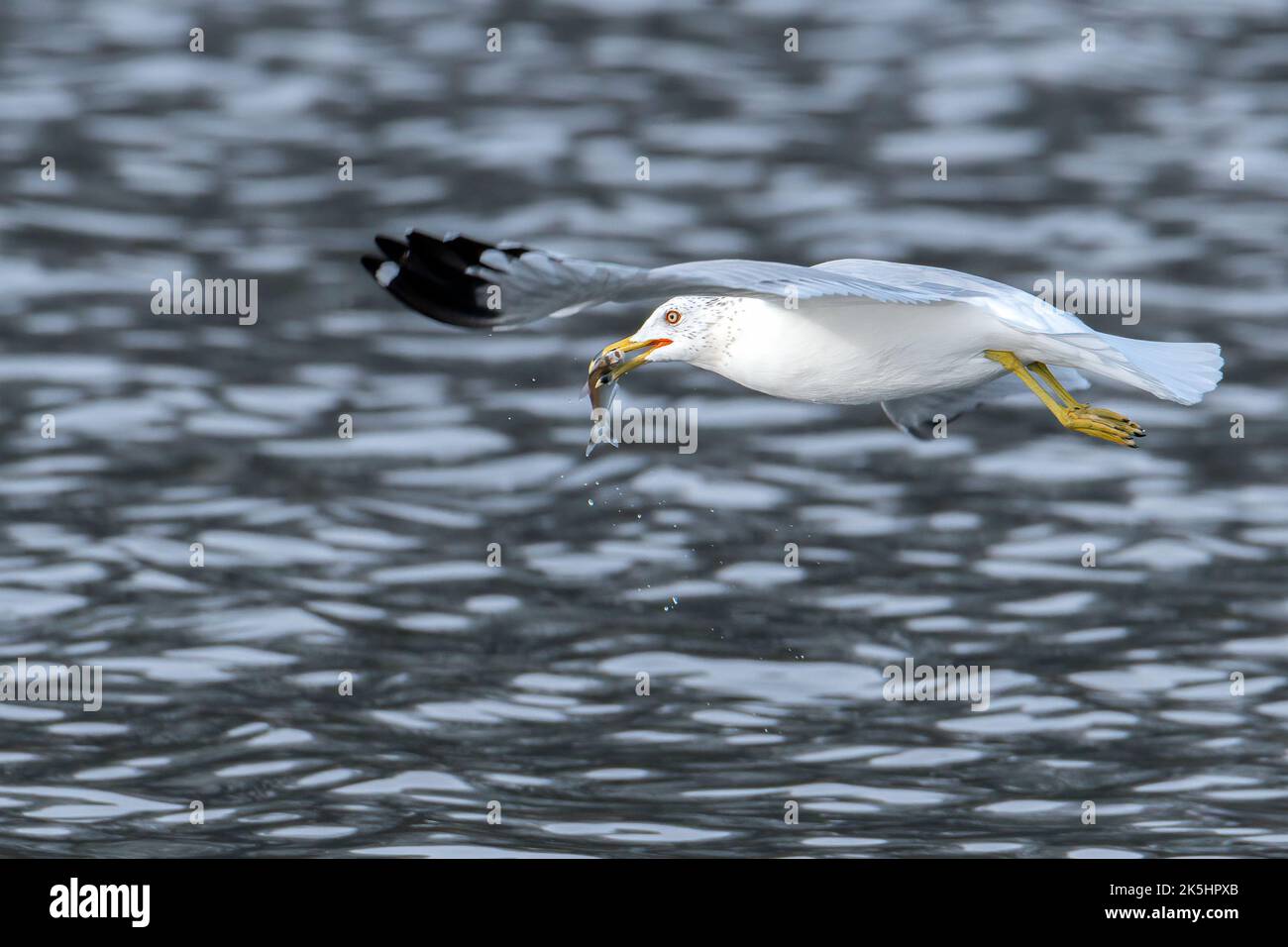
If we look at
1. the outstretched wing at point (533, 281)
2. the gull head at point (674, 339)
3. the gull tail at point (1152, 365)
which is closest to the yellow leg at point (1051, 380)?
the gull tail at point (1152, 365)

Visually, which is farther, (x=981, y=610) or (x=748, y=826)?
(x=981, y=610)

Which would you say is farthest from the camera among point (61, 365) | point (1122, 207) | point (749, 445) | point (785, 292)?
point (1122, 207)

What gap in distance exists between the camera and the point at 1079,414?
356 inches

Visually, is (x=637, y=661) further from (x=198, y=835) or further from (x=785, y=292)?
(x=785, y=292)

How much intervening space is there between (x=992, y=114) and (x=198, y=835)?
14828mm

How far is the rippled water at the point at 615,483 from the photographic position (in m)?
13.9

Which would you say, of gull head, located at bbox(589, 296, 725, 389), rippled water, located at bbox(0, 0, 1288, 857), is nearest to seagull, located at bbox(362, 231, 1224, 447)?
gull head, located at bbox(589, 296, 725, 389)

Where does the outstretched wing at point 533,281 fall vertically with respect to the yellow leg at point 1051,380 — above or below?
above

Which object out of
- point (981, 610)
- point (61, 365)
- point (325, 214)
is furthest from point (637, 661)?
point (325, 214)

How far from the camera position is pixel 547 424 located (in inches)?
720

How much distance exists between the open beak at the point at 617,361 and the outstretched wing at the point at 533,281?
961 millimetres

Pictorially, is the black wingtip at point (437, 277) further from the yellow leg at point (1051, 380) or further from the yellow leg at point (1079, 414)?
the yellow leg at point (1051, 380)

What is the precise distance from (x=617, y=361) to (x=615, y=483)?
27.3 ft

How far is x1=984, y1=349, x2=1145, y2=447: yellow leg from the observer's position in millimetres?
8859
